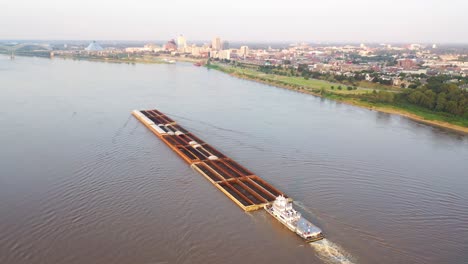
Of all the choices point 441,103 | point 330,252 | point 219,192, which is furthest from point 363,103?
point 330,252

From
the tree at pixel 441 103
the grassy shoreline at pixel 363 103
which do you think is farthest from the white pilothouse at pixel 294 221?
the tree at pixel 441 103

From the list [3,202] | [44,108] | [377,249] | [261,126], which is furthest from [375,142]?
[44,108]

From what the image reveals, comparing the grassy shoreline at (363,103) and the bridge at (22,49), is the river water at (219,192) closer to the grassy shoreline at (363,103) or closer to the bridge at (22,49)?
the grassy shoreline at (363,103)

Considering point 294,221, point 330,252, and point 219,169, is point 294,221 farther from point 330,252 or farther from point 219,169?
point 219,169

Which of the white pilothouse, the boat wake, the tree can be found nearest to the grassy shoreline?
the tree

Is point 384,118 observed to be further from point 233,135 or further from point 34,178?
point 34,178

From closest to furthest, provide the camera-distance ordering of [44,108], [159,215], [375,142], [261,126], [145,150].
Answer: [159,215] → [145,150] → [375,142] → [261,126] → [44,108]

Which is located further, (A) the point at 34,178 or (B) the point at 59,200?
(A) the point at 34,178

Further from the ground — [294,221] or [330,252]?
[294,221]
